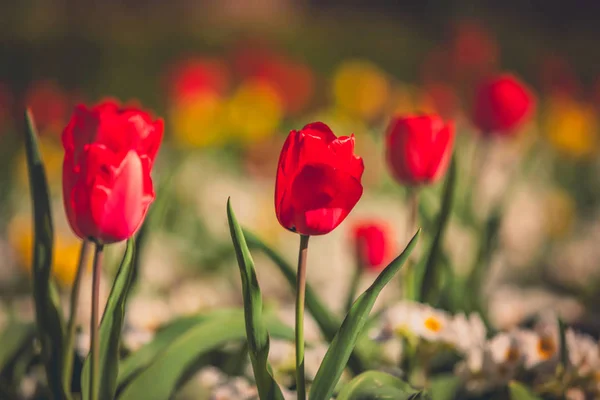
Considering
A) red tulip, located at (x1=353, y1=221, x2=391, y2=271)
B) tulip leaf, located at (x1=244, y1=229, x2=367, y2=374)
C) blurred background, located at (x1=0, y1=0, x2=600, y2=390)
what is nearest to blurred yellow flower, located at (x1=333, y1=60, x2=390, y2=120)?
blurred background, located at (x1=0, y1=0, x2=600, y2=390)

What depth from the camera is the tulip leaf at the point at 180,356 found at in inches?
28.1

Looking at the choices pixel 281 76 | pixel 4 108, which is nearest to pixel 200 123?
pixel 281 76

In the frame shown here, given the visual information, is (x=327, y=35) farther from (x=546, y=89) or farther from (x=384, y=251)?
(x=384, y=251)

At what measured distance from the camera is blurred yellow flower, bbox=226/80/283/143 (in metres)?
2.05

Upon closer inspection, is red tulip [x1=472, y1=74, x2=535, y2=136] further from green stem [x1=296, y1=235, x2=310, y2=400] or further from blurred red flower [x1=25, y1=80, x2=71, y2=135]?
blurred red flower [x1=25, y1=80, x2=71, y2=135]

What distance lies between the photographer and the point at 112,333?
0.66 metres

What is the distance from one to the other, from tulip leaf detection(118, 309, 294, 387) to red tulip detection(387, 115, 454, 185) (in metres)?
0.24

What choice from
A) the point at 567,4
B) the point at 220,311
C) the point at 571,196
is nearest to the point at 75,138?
the point at 220,311

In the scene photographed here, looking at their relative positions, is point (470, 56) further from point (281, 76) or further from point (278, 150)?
point (278, 150)

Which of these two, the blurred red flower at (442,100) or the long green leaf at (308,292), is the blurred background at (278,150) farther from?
the long green leaf at (308,292)

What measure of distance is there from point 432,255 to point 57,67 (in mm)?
3174

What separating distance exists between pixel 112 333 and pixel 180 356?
0.10 m

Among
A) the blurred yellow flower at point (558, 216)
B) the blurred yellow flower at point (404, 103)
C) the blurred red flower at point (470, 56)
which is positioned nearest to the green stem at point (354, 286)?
the blurred yellow flower at point (558, 216)

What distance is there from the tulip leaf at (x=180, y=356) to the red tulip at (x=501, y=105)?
62 centimetres
